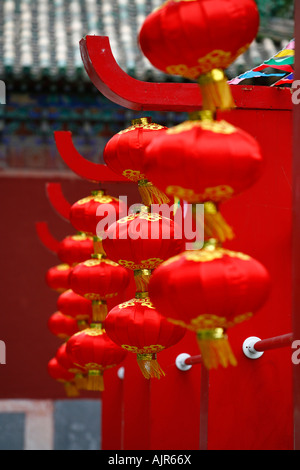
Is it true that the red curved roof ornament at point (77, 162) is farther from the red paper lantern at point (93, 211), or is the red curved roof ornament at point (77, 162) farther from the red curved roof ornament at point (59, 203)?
the red curved roof ornament at point (59, 203)

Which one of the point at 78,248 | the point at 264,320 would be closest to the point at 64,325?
the point at 78,248

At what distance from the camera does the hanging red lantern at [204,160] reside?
244 cm

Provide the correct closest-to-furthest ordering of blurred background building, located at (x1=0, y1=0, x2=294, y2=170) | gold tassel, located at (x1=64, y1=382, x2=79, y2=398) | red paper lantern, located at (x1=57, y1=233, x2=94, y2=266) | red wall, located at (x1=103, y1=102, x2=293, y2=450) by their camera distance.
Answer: red wall, located at (x1=103, y1=102, x2=293, y2=450) → red paper lantern, located at (x1=57, y1=233, x2=94, y2=266) → gold tassel, located at (x1=64, y1=382, x2=79, y2=398) → blurred background building, located at (x1=0, y1=0, x2=294, y2=170)

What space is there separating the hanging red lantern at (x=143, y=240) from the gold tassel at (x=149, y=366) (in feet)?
1.01

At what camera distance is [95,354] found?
477 cm

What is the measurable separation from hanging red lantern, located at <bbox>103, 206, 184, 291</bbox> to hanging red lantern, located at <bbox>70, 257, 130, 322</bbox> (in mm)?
1112

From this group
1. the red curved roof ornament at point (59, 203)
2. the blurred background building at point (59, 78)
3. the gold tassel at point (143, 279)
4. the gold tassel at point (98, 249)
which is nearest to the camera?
the gold tassel at point (143, 279)

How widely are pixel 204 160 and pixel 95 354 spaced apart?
2.56 m

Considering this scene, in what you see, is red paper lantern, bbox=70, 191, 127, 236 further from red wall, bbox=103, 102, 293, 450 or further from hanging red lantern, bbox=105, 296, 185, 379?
hanging red lantern, bbox=105, 296, 185, 379

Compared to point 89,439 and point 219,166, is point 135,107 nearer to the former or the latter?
point 219,166

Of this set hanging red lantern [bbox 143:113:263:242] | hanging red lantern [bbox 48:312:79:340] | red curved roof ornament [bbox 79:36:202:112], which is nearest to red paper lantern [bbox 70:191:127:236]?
red curved roof ornament [bbox 79:36:202:112]

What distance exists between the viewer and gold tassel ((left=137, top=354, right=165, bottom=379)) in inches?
140

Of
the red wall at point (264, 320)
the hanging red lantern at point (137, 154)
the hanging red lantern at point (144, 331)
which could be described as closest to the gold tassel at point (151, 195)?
the hanging red lantern at point (137, 154)

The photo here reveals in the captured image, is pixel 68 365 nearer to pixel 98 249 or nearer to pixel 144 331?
pixel 98 249
